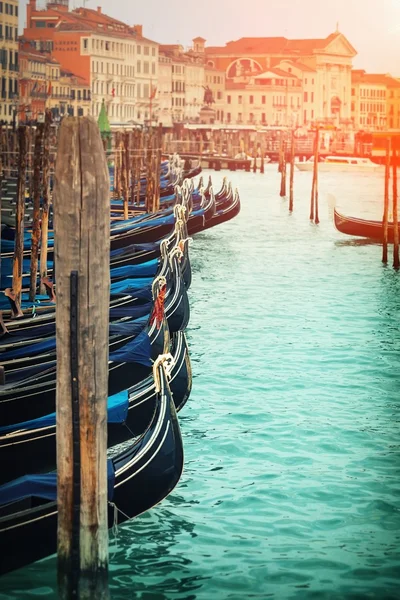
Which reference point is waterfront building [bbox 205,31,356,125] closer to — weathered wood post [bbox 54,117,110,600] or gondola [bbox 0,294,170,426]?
gondola [bbox 0,294,170,426]

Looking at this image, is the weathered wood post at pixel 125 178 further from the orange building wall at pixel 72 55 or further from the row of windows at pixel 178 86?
the row of windows at pixel 178 86

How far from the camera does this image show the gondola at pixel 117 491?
4.68m

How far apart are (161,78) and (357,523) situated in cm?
6669

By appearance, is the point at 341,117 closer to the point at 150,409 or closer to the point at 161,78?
the point at 161,78

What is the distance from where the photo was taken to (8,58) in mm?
46719

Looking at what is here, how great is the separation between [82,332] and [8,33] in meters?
44.5

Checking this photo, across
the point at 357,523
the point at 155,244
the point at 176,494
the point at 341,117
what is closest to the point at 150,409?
the point at 176,494

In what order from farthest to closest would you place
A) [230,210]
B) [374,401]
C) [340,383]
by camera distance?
[230,210], [340,383], [374,401]

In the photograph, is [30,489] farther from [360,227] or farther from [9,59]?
[9,59]

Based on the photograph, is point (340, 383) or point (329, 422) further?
point (340, 383)

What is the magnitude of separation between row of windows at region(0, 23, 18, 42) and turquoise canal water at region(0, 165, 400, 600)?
33.9 m

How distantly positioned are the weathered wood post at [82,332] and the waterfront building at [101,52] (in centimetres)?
Result: 5223

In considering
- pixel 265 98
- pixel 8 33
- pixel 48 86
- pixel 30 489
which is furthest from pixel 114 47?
pixel 30 489

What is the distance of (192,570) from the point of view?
211 inches
